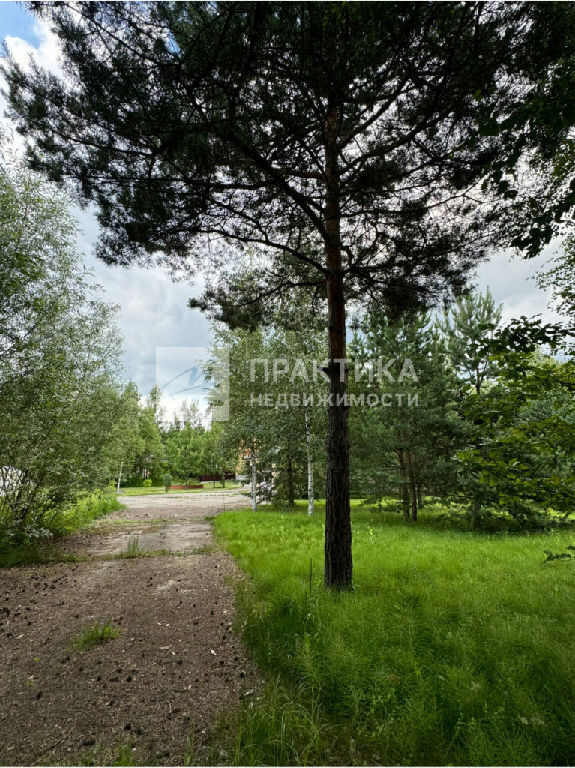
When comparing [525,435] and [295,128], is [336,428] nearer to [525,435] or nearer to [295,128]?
[525,435]

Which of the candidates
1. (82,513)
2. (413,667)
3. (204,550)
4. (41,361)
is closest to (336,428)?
(413,667)

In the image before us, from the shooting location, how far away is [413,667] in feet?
8.77

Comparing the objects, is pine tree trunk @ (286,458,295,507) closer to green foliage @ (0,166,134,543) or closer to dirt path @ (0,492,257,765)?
green foliage @ (0,166,134,543)

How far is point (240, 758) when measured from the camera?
2.05 metres

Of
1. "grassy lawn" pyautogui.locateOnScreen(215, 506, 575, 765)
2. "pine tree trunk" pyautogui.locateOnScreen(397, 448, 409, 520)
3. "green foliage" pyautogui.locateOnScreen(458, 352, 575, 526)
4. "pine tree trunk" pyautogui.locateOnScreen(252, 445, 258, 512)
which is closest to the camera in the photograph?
"grassy lawn" pyautogui.locateOnScreen(215, 506, 575, 765)

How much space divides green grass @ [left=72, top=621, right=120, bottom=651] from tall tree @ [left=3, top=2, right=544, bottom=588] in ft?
9.09

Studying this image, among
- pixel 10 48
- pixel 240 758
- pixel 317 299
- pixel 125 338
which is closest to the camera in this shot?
pixel 240 758

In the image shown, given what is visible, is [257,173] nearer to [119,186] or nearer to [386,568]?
[119,186]

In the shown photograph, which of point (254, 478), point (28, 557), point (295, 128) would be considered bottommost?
point (28, 557)

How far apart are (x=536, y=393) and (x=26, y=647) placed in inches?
238

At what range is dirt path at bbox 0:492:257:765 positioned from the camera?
2.25 meters

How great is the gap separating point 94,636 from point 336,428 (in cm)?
381

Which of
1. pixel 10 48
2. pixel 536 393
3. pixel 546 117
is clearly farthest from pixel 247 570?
pixel 10 48

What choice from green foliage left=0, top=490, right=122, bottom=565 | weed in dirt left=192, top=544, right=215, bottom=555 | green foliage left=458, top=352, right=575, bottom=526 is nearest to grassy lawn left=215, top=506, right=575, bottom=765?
green foliage left=458, top=352, right=575, bottom=526
